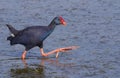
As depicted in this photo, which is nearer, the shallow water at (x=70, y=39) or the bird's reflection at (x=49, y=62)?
the shallow water at (x=70, y=39)

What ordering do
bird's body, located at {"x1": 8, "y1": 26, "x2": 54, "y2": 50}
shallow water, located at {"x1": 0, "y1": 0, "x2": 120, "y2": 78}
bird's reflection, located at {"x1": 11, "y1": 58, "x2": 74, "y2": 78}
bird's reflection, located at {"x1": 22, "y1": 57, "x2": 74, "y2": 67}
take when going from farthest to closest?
bird's body, located at {"x1": 8, "y1": 26, "x2": 54, "y2": 50} < bird's reflection, located at {"x1": 22, "y1": 57, "x2": 74, "y2": 67} < shallow water, located at {"x1": 0, "y1": 0, "x2": 120, "y2": 78} < bird's reflection, located at {"x1": 11, "y1": 58, "x2": 74, "y2": 78}

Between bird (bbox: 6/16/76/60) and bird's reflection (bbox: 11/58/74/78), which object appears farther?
bird (bbox: 6/16/76/60)

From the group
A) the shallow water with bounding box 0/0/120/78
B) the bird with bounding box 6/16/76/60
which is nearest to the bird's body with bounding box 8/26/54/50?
the bird with bounding box 6/16/76/60

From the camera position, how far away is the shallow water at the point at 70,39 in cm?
1157

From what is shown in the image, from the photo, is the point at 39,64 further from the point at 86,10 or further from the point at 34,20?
the point at 86,10

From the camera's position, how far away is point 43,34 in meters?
12.8

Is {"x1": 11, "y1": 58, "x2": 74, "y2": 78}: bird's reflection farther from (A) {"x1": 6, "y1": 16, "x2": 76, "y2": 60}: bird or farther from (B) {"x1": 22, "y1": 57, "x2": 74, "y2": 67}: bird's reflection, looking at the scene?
(A) {"x1": 6, "y1": 16, "x2": 76, "y2": 60}: bird

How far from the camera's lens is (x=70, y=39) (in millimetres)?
14414

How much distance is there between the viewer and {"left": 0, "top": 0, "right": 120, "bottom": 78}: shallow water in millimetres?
11570

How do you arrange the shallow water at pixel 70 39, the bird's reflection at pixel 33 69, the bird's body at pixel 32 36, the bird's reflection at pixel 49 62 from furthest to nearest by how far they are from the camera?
1. the bird's body at pixel 32 36
2. the bird's reflection at pixel 49 62
3. the shallow water at pixel 70 39
4. the bird's reflection at pixel 33 69


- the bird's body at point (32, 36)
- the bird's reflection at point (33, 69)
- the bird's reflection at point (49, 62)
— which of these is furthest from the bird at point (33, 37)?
→ the bird's reflection at point (33, 69)

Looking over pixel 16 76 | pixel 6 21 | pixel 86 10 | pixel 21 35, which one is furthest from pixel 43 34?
pixel 86 10

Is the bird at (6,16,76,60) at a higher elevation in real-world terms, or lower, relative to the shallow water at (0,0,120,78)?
higher

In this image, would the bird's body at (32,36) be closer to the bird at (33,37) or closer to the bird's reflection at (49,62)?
the bird at (33,37)
